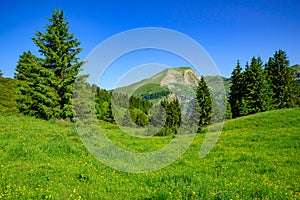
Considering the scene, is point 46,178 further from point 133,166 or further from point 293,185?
point 293,185

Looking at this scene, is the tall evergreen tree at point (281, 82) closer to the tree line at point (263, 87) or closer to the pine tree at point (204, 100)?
the tree line at point (263, 87)

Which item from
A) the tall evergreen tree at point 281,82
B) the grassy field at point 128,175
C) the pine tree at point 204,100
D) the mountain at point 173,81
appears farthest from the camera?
the tall evergreen tree at point 281,82

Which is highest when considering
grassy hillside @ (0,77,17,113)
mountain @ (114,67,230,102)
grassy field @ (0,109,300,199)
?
grassy hillside @ (0,77,17,113)

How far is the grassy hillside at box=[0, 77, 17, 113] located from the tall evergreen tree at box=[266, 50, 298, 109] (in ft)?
193

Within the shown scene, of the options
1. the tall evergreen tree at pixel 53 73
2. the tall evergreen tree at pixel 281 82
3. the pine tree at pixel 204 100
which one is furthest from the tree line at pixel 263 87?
the tall evergreen tree at pixel 53 73

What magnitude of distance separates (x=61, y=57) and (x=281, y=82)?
55481mm

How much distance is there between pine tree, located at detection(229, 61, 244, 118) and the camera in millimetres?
64375

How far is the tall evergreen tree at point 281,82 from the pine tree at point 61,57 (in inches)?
1988

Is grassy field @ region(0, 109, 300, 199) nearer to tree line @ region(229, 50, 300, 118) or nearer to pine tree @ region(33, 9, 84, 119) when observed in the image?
pine tree @ region(33, 9, 84, 119)

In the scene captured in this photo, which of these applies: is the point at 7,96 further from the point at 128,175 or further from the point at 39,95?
the point at 128,175

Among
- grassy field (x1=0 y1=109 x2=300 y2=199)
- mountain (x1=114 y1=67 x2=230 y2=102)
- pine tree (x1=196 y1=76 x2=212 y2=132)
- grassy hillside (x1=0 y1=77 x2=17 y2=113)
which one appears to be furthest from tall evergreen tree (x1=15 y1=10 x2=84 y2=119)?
pine tree (x1=196 y1=76 x2=212 y2=132)

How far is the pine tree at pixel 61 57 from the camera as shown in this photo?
1410 inches

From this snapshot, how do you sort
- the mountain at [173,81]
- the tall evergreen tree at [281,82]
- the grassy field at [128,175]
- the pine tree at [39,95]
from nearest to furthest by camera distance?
the grassy field at [128,175] → the mountain at [173,81] → the pine tree at [39,95] → the tall evergreen tree at [281,82]

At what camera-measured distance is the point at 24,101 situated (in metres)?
35.7
